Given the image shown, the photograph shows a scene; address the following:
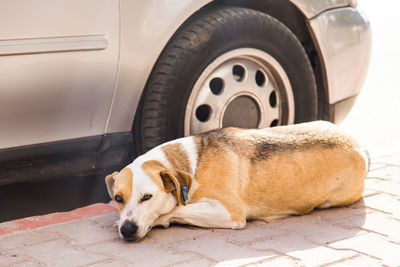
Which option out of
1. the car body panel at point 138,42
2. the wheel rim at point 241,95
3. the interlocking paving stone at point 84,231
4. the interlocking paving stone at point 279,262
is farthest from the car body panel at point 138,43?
the interlocking paving stone at point 279,262

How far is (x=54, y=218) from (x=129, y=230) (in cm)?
67

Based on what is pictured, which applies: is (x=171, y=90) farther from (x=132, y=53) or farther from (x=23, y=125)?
(x=23, y=125)

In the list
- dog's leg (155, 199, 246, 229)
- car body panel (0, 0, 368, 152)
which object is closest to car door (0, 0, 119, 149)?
car body panel (0, 0, 368, 152)

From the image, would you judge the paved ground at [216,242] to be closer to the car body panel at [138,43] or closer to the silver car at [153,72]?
the silver car at [153,72]

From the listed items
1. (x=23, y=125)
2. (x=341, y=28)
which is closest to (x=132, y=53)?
(x=23, y=125)

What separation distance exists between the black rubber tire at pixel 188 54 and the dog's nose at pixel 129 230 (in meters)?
0.81

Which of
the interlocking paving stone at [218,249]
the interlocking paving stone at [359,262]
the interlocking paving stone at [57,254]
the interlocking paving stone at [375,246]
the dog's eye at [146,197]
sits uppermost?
the dog's eye at [146,197]

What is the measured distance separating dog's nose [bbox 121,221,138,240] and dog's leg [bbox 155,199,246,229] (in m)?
0.24

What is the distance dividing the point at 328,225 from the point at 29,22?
6.67ft

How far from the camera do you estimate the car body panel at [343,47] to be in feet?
14.9

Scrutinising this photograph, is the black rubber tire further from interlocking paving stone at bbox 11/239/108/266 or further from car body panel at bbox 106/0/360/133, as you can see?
interlocking paving stone at bbox 11/239/108/266

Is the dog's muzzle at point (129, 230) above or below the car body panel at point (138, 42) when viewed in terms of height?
below

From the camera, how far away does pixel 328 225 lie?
362 cm

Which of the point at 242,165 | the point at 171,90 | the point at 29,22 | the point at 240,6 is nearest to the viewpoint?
the point at 29,22
